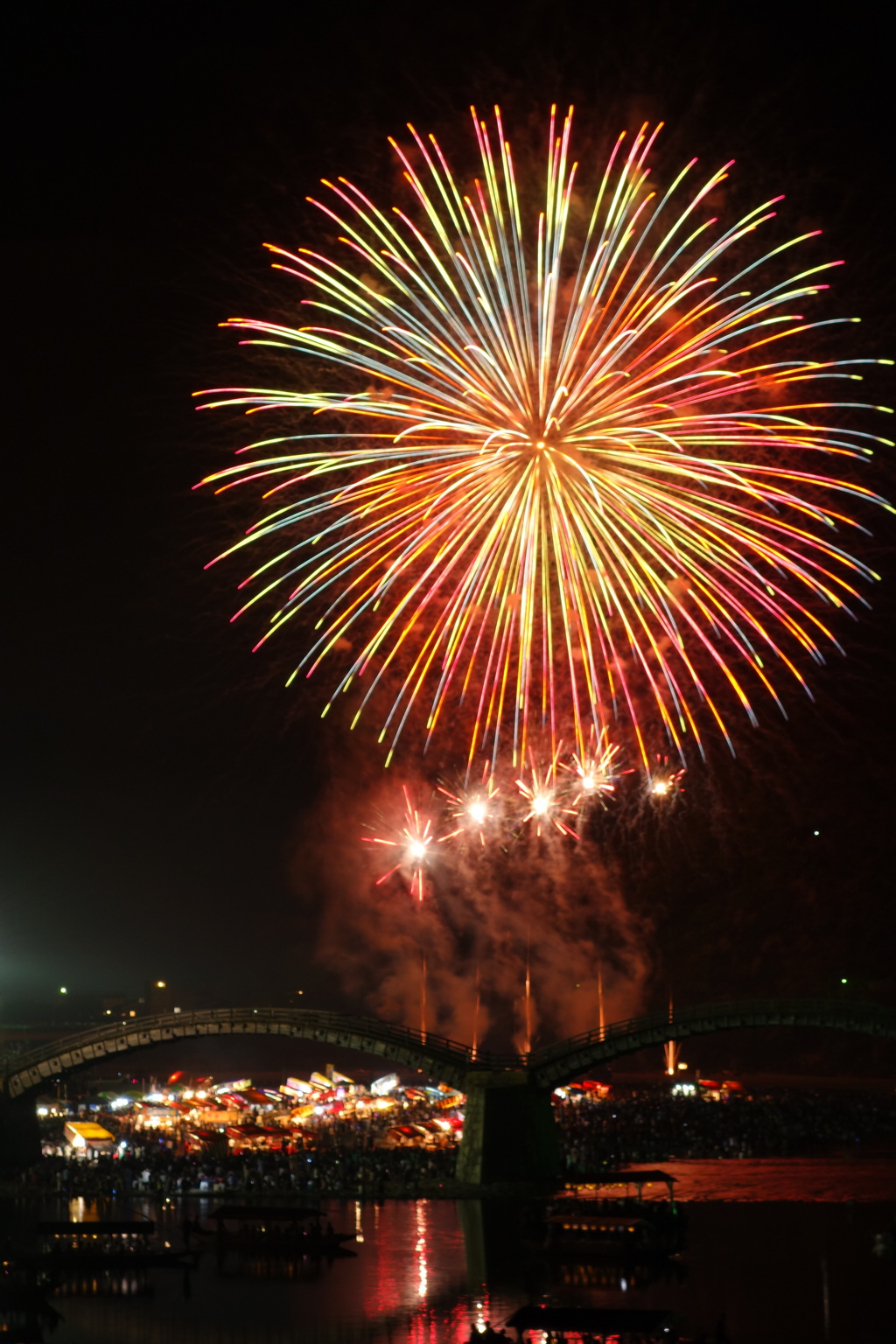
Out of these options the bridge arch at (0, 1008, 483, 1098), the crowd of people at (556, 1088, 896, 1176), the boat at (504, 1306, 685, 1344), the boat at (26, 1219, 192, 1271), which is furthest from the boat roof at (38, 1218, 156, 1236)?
the crowd of people at (556, 1088, 896, 1176)

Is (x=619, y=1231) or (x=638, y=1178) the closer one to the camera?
(x=619, y=1231)

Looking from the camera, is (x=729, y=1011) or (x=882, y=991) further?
(x=882, y=991)

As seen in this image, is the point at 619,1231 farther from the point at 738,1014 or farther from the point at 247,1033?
the point at 247,1033

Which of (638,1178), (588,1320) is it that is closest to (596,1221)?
(638,1178)

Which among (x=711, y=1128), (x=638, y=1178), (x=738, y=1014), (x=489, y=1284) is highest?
(x=738, y=1014)

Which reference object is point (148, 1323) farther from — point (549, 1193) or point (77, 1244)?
point (549, 1193)

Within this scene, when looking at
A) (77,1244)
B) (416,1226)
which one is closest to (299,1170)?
(416,1226)

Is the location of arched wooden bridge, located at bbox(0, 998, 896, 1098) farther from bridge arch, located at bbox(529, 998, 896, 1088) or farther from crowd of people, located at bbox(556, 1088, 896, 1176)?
crowd of people, located at bbox(556, 1088, 896, 1176)
